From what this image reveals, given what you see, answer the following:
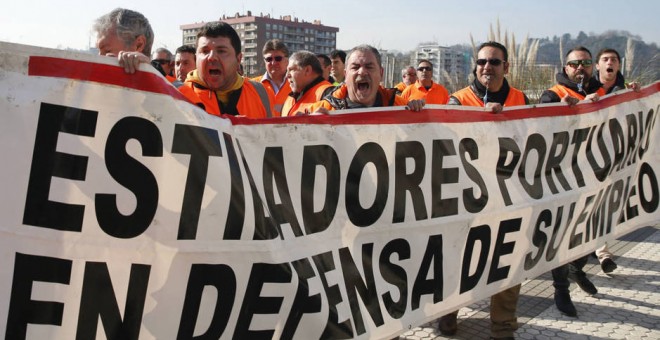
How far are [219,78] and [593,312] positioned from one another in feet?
11.1

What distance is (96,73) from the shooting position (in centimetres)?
202

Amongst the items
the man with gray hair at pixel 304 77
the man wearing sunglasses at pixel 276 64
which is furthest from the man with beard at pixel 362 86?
the man wearing sunglasses at pixel 276 64

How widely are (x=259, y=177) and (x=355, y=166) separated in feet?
1.86

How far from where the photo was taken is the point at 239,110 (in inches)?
125

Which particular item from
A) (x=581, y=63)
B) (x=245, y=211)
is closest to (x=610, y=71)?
(x=581, y=63)

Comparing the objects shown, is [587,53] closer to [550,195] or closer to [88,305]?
[550,195]

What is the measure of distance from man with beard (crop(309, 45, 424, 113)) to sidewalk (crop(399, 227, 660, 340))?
169 centimetres

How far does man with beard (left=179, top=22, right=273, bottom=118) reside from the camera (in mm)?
3014

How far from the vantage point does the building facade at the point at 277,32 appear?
335ft

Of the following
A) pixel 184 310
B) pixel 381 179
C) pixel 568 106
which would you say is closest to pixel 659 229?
pixel 568 106

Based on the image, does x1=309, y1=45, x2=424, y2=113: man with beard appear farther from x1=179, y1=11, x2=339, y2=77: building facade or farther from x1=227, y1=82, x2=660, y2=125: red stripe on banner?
x1=179, y1=11, x2=339, y2=77: building facade

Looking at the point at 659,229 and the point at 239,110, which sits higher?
the point at 239,110

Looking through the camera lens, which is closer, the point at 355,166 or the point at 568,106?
the point at 355,166

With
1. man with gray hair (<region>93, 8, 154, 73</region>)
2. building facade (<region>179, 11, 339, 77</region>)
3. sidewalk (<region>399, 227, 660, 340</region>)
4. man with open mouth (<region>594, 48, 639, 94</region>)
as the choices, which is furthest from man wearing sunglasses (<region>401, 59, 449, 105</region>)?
building facade (<region>179, 11, 339, 77</region>)
